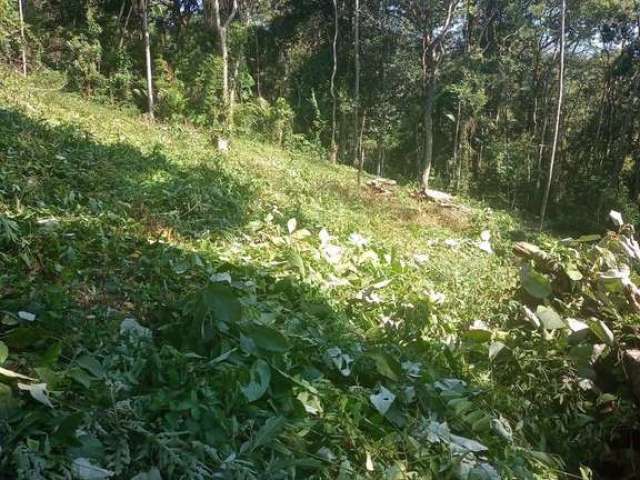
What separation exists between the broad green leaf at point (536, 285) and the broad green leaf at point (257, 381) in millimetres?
2847

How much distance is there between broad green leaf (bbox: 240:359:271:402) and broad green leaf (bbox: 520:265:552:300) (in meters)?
2.85

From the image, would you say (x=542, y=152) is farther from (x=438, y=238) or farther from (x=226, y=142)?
(x=438, y=238)

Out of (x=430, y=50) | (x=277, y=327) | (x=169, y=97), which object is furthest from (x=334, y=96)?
(x=277, y=327)

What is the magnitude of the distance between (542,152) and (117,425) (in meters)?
21.6

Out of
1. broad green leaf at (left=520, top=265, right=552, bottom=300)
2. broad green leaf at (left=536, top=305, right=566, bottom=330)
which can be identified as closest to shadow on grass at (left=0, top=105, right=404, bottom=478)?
broad green leaf at (left=536, top=305, right=566, bottom=330)

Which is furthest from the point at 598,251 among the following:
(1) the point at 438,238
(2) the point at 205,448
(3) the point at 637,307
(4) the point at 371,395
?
(2) the point at 205,448

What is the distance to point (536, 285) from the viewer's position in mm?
4285

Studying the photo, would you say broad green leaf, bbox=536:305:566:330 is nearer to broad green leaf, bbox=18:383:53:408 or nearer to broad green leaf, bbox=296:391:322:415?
broad green leaf, bbox=296:391:322:415

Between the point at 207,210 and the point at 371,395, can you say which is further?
the point at 207,210

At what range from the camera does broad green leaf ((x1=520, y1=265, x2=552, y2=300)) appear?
4.25 metres

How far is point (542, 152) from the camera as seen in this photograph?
20.7m

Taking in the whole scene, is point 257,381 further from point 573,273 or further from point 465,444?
point 573,273

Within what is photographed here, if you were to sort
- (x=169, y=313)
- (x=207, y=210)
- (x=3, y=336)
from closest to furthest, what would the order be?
(x=3, y=336) → (x=169, y=313) → (x=207, y=210)

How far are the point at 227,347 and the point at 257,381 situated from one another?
24 centimetres
